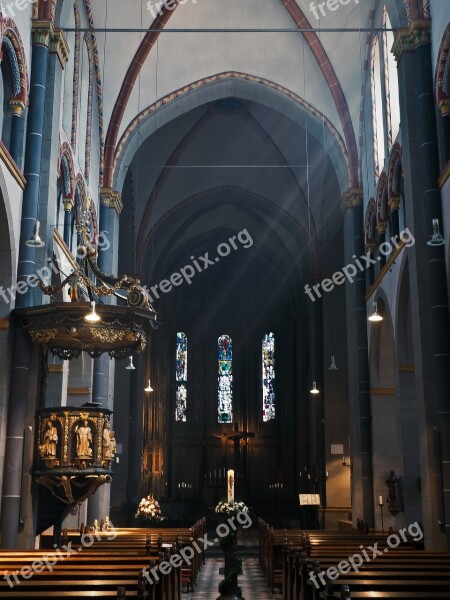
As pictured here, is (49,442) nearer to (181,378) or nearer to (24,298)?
(24,298)

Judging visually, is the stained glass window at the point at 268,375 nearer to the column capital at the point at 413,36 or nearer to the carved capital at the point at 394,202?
the carved capital at the point at 394,202

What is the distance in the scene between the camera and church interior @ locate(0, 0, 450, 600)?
1441 cm

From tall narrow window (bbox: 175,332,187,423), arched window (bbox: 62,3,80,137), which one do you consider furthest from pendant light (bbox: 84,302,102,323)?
tall narrow window (bbox: 175,332,187,423)

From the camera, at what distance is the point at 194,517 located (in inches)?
1512

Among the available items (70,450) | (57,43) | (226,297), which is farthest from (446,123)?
(226,297)

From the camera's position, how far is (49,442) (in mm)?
14539

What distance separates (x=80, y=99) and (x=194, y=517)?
23.8 metres

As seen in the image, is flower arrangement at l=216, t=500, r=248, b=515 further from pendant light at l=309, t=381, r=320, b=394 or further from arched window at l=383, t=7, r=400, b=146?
pendant light at l=309, t=381, r=320, b=394

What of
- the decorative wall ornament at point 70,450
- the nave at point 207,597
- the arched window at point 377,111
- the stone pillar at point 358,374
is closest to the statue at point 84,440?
the decorative wall ornament at point 70,450

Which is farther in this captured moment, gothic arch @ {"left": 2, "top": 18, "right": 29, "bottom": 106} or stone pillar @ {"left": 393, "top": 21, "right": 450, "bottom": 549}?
gothic arch @ {"left": 2, "top": 18, "right": 29, "bottom": 106}

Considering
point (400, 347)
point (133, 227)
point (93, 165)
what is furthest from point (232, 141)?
point (400, 347)

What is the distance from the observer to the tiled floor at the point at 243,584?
16.0 metres

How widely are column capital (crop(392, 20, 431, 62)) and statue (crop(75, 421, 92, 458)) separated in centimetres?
1019

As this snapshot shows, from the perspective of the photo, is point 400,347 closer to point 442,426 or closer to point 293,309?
point 442,426
